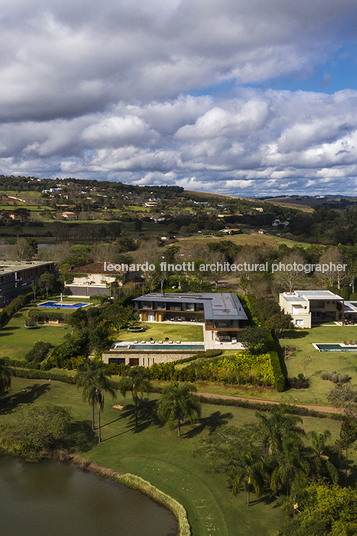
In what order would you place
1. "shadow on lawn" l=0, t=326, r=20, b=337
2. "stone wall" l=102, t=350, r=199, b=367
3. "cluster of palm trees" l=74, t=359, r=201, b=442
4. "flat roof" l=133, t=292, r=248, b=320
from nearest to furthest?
"cluster of palm trees" l=74, t=359, r=201, b=442 < "stone wall" l=102, t=350, r=199, b=367 < "flat roof" l=133, t=292, r=248, b=320 < "shadow on lawn" l=0, t=326, r=20, b=337

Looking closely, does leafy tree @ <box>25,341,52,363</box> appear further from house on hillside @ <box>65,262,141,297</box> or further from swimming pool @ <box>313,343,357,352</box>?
swimming pool @ <box>313,343,357,352</box>

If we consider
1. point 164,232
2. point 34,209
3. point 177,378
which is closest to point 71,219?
point 34,209

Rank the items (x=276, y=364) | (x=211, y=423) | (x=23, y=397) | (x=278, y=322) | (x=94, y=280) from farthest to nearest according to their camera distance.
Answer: (x=94, y=280) < (x=278, y=322) < (x=276, y=364) < (x=23, y=397) < (x=211, y=423)

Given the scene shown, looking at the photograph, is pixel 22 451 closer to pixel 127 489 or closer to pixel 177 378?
pixel 127 489

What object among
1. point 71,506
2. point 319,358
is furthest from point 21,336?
point 319,358

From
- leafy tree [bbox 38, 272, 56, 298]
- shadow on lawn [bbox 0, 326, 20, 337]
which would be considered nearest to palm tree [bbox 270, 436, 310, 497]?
shadow on lawn [bbox 0, 326, 20, 337]

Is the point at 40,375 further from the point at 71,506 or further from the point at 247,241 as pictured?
the point at 247,241

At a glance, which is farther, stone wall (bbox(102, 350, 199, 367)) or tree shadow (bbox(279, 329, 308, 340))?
tree shadow (bbox(279, 329, 308, 340))
